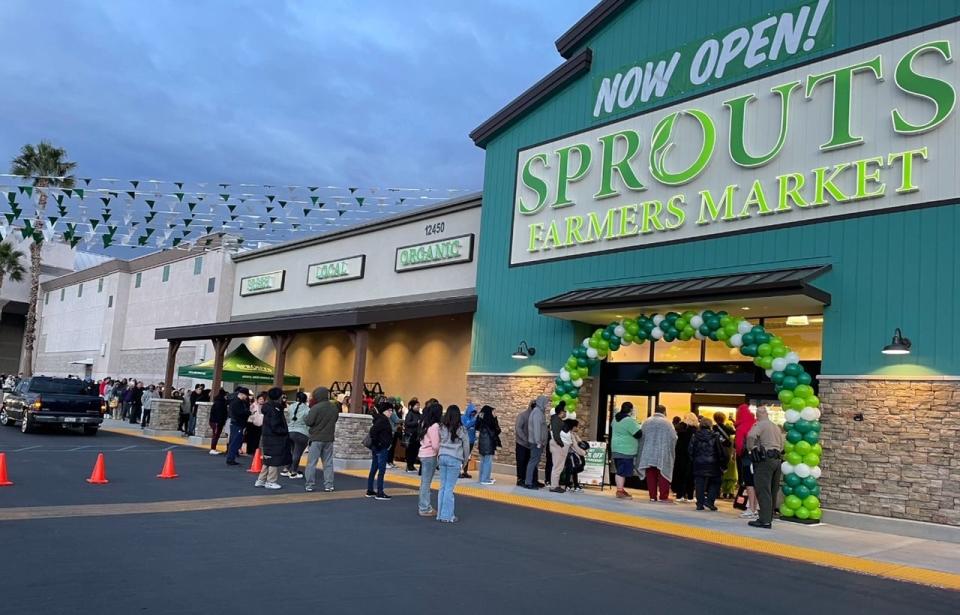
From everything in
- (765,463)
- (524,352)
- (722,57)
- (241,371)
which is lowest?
(765,463)

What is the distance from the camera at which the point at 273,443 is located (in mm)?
13477

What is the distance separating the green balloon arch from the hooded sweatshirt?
7.65 ft

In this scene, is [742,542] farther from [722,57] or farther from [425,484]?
[722,57]

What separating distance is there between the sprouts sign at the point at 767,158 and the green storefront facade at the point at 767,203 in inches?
1.3

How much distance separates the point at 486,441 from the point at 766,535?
6.17 meters

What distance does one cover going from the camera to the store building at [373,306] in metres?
20.6

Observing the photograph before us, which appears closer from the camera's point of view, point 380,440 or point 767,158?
point 380,440

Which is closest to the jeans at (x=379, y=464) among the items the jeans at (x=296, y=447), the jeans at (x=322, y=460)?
the jeans at (x=322, y=460)

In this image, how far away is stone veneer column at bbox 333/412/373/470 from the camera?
1766 cm

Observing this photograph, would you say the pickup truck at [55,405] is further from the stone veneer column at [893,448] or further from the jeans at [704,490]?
the stone veneer column at [893,448]

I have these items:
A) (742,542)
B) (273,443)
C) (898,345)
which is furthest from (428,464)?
(898,345)

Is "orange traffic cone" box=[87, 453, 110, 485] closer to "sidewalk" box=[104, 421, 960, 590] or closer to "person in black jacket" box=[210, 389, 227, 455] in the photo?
"sidewalk" box=[104, 421, 960, 590]

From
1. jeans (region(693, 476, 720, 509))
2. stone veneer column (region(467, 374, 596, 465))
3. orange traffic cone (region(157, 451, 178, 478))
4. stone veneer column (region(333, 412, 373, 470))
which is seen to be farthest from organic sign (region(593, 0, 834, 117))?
orange traffic cone (region(157, 451, 178, 478))

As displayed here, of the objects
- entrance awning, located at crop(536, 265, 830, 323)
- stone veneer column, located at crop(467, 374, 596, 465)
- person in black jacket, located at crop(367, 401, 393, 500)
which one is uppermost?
entrance awning, located at crop(536, 265, 830, 323)
